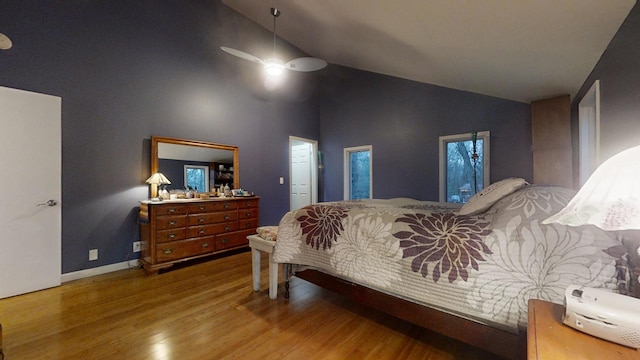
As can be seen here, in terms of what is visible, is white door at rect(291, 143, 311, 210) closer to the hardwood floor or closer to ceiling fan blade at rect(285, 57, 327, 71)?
ceiling fan blade at rect(285, 57, 327, 71)

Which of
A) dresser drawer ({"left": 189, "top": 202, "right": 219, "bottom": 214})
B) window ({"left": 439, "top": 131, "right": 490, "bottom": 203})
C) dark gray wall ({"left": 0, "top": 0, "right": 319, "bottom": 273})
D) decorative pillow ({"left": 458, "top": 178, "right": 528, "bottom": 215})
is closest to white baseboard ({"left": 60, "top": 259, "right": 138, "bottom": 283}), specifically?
dark gray wall ({"left": 0, "top": 0, "right": 319, "bottom": 273})

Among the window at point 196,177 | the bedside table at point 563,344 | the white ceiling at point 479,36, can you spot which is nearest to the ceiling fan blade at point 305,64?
the white ceiling at point 479,36

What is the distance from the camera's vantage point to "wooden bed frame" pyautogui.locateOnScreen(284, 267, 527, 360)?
4.18 ft

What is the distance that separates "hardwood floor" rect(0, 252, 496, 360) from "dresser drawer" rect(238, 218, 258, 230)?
1.21 m

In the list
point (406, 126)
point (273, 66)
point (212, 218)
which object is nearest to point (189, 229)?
point (212, 218)

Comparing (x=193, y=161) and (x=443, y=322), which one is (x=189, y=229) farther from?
(x=443, y=322)

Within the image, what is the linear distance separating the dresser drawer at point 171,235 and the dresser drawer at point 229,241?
465mm

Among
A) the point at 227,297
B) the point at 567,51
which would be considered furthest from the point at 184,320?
the point at 567,51

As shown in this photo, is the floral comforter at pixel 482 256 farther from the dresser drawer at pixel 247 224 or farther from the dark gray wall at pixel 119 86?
the dark gray wall at pixel 119 86

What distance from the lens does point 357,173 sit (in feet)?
18.8

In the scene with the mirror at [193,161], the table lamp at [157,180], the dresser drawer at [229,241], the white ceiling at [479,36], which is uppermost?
the white ceiling at [479,36]

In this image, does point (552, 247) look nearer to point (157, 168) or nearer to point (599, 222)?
point (599, 222)

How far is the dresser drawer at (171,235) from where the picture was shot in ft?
9.83

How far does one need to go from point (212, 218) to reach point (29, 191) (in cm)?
174
